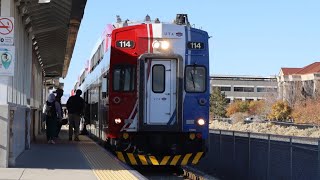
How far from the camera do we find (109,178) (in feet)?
39.0

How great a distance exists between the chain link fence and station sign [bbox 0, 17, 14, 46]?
246 inches

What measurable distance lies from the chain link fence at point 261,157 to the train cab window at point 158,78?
8.95 ft

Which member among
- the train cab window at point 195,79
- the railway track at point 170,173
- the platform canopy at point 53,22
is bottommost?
the railway track at point 170,173

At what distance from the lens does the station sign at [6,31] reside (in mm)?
12188

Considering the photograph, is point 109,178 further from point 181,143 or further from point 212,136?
point 212,136

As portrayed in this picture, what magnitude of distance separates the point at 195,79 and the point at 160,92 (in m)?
0.99

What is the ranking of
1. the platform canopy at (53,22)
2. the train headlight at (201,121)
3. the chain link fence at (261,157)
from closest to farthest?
1. the chain link fence at (261,157)
2. the platform canopy at (53,22)
3. the train headlight at (201,121)

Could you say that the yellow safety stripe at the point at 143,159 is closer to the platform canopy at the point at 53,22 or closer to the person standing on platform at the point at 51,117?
the platform canopy at the point at 53,22

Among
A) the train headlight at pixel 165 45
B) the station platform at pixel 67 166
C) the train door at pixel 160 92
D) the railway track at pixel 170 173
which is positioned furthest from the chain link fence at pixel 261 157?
the station platform at pixel 67 166

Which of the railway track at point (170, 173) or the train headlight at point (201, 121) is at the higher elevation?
the train headlight at point (201, 121)

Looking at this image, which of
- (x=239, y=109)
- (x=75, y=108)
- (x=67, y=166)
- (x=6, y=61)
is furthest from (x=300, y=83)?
(x=6, y=61)

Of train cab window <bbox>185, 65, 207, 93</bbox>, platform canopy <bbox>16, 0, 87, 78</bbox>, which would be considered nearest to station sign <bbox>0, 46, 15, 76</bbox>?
platform canopy <bbox>16, 0, 87, 78</bbox>

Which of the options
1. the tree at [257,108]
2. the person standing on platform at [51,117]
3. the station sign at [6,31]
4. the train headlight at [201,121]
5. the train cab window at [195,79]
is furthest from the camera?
the tree at [257,108]

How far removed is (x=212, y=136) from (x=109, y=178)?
377 inches
